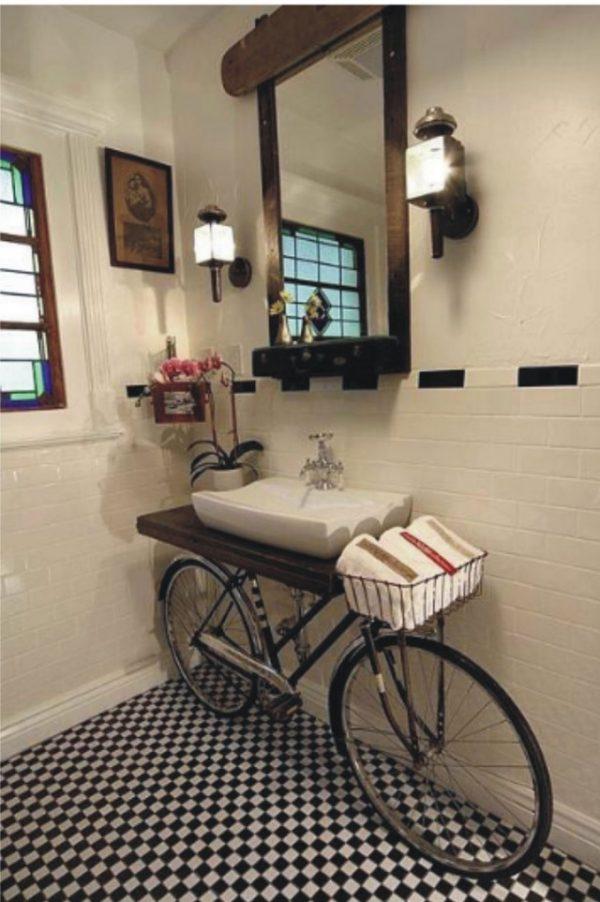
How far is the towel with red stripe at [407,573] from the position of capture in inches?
47.7

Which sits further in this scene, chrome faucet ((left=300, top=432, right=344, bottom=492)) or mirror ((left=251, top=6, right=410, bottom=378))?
chrome faucet ((left=300, top=432, right=344, bottom=492))

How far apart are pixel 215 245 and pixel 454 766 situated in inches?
76.5

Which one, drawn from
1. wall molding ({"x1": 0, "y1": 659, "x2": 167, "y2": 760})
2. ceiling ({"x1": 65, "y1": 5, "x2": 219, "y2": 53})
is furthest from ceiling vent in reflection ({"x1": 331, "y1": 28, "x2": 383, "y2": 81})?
wall molding ({"x1": 0, "y1": 659, "x2": 167, "y2": 760})

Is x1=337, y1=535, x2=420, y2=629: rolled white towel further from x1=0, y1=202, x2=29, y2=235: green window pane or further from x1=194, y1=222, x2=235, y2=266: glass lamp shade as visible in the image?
x1=0, y1=202, x2=29, y2=235: green window pane

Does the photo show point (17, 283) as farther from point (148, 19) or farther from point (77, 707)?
point (77, 707)

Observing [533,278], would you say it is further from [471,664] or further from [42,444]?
[42,444]

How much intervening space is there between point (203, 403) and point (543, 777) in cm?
160

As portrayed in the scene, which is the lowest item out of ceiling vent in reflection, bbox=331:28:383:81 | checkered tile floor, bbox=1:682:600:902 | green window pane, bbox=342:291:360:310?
checkered tile floor, bbox=1:682:600:902

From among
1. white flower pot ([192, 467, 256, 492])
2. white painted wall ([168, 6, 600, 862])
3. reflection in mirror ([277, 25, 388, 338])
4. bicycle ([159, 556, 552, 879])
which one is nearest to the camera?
white painted wall ([168, 6, 600, 862])

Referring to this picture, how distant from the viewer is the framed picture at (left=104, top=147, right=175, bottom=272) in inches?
79.4

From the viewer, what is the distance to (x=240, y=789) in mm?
1686

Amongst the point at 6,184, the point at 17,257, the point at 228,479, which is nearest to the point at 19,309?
the point at 17,257

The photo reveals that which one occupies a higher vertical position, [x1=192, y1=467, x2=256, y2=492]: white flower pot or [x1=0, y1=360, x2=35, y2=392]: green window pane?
[x1=0, y1=360, x2=35, y2=392]: green window pane

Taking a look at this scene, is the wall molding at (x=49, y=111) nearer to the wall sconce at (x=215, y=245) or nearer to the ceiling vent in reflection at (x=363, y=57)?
the wall sconce at (x=215, y=245)
